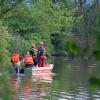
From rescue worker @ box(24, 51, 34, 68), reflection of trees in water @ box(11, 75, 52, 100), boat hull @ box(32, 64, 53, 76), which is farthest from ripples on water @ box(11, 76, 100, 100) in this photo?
rescue worker @ box(24, 51, 34, 68)

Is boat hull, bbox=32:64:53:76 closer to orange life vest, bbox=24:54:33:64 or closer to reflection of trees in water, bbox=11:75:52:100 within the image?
orange life vest, bbox=24:54:33:64

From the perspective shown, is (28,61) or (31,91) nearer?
(31,91)

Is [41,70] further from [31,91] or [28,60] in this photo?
[31,91]

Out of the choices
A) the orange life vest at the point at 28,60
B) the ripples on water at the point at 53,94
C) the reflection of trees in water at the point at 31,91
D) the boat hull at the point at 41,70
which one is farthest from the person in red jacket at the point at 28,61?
the ripples on water at the point at 53,94

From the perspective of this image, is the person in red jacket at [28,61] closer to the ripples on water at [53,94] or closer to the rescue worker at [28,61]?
the rescue worker at [28,61]

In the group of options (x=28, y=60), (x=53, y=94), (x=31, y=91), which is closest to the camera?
(x=53, y=94)

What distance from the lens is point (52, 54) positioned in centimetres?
5644

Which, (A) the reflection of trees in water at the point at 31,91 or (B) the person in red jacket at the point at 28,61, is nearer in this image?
(A) the reflection of trees in water at the point at 31,91

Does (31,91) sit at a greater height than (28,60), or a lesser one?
lesser

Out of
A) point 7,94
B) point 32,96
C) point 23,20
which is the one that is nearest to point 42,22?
point 23,20

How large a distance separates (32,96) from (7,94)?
13822 millimetres

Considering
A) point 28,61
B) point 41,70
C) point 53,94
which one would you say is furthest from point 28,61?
point 53,94

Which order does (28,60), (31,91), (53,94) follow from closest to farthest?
(53,94) → (31,91) → (28,60)

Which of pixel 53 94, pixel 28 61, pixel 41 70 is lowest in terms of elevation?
pixel 53 94
